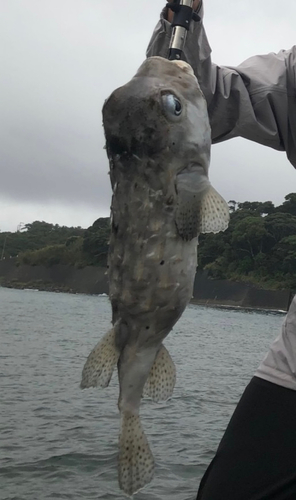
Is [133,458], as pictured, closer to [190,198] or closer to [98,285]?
[190,198]

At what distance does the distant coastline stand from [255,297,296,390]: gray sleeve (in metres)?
54.1

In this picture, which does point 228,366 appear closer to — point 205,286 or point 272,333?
point 272,333

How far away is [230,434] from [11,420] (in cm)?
1005

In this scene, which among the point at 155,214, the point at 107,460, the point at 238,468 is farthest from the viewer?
the point at 107,460

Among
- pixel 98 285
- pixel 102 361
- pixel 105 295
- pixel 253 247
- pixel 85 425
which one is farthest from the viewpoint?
pixel 98 285

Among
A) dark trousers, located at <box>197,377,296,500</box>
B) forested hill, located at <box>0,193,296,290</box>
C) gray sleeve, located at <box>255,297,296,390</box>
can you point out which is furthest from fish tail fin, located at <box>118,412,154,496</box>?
forested hill, located at <box>0,193,296,290</box>

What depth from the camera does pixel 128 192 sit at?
283cm

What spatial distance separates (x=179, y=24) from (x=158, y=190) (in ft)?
2.84

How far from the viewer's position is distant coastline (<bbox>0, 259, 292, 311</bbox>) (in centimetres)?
8281

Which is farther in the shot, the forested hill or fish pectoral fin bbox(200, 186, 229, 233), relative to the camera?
the forested hill

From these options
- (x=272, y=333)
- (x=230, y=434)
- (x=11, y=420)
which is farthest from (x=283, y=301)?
(x=230, y=434)

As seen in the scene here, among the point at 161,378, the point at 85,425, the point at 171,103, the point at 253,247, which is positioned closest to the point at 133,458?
the point at 161,378

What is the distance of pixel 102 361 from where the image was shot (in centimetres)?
305

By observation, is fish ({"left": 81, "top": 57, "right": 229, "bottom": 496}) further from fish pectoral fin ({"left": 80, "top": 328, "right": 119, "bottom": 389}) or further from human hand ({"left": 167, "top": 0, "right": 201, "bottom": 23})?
human hand ({"left": 167, "top": 0, "right": 201, "bottom": 23})
